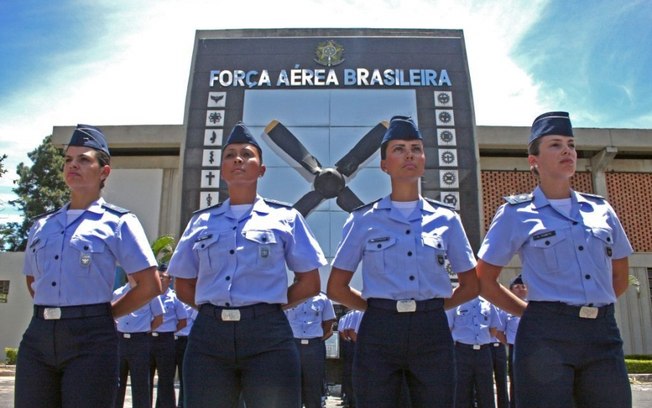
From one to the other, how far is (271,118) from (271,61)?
1.51 meters

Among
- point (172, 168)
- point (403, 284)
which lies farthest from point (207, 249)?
point (172, 168)

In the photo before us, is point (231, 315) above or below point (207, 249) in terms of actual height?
below

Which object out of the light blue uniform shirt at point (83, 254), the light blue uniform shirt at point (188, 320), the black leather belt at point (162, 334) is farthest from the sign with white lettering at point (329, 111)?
the light blue uniform shirt at point (83, 254)

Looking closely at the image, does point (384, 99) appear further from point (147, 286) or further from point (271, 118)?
point (147, 286)

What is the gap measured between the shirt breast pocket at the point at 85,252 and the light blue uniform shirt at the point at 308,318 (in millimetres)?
4878

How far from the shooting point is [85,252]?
117 inches

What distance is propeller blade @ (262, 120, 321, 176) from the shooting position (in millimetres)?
13500

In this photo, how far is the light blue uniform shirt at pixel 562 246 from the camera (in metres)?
2.74

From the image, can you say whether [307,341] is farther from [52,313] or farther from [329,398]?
[52,313]

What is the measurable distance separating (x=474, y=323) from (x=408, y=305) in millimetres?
4924

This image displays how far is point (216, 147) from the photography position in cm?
1366

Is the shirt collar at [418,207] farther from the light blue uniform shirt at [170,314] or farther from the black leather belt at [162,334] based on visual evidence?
the black leather belt at [162,334]

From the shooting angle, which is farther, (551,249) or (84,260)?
(84,260)

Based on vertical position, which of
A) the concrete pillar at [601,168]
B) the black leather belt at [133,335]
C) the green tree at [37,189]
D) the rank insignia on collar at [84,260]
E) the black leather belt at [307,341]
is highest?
the green tree at [37,189]
